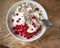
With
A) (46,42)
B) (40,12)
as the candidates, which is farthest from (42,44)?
(40,12)

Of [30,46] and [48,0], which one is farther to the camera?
[48,0]

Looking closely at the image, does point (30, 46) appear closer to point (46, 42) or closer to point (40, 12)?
point (46, 42)

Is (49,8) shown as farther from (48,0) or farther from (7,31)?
(7,31)

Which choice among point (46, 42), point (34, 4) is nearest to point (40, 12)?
point (34, 4)

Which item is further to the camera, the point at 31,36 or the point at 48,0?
the point at 48,0

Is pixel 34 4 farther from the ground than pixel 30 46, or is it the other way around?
pixel 34 4

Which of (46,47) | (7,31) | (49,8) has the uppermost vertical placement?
(49,8)
